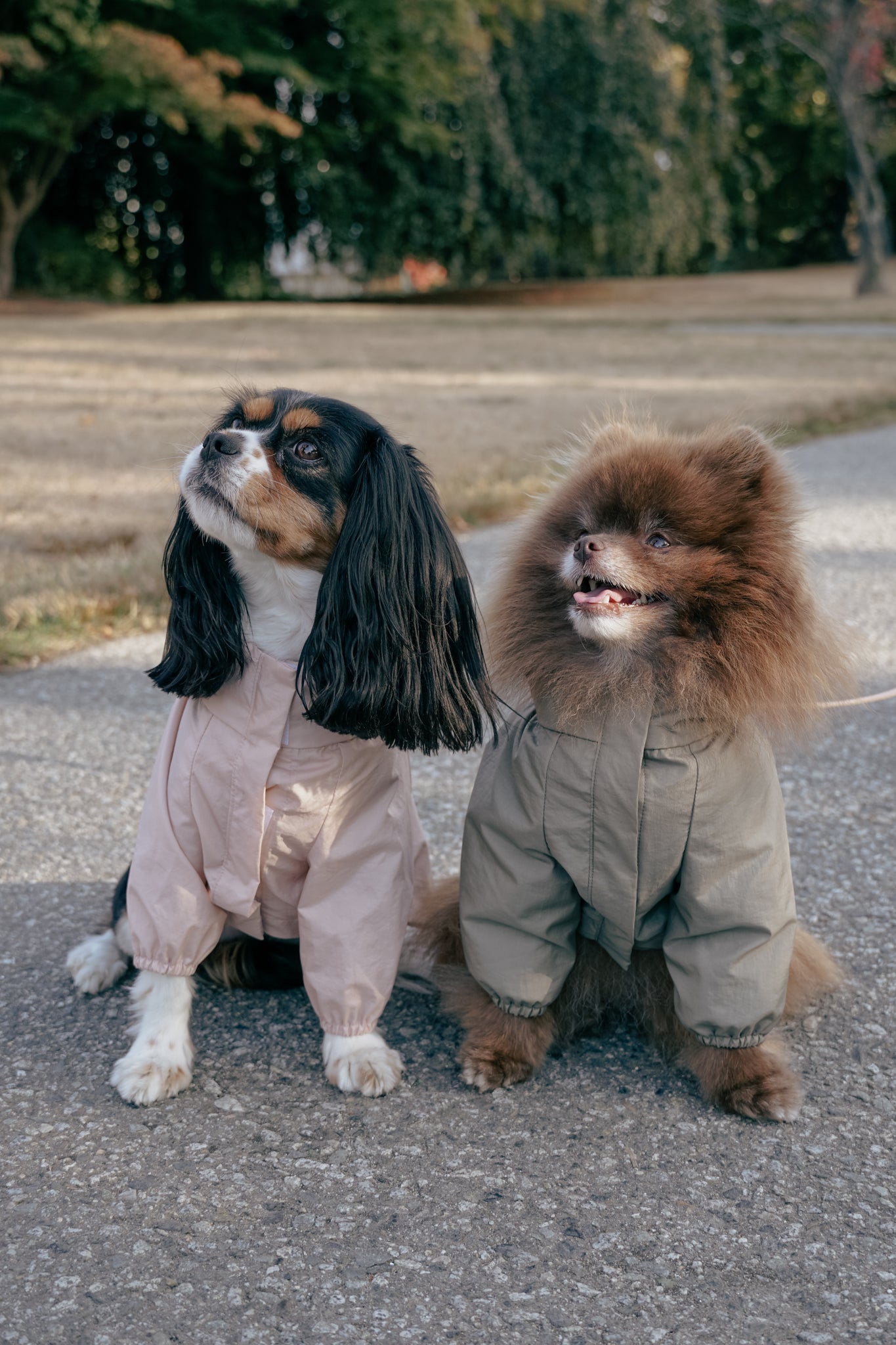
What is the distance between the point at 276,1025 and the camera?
2576mm

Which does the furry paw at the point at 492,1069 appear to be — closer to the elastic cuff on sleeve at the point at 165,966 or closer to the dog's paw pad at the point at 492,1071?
the dog's paw pad at the point at 492,1071

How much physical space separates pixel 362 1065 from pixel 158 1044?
1.29 feet

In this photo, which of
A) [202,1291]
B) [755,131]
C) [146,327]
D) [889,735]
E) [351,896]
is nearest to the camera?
[202,1291]

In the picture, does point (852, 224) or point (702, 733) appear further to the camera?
point (852, 224)

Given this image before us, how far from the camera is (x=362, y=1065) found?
92.4 inches

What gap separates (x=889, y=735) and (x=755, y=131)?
1681 inches

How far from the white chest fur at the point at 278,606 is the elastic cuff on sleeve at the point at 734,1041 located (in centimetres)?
107

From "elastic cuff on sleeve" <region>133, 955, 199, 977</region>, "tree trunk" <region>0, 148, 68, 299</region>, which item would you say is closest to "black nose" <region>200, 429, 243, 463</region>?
"elastic cuff on sleeve" <region>133, 955, 199, 977</region>

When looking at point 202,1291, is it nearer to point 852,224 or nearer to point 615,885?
point 615,885

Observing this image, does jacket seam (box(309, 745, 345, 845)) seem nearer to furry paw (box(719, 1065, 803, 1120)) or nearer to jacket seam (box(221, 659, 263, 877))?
jacket seam (box(221, 659, 263, 877))

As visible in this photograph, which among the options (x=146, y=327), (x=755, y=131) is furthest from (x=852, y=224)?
(x=146, y=327)

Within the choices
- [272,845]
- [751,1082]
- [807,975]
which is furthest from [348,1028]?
[807,975]

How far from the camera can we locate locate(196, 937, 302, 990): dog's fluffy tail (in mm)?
2662

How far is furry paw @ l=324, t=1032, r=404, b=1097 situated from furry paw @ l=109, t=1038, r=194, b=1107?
0.27m
